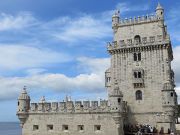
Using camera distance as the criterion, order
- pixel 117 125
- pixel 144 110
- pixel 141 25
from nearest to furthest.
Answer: pixel 117 125
pixel 144 110
pixel 141 25

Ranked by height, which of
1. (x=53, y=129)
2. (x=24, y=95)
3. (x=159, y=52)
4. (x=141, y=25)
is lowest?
(x=53, y=129)

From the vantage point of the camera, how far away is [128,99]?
5097 cm

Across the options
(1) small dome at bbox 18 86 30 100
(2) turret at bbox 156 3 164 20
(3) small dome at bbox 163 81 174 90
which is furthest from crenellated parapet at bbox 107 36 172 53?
(1) small dome at bbox 18 86 30 100

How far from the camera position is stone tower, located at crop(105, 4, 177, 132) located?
48.1m

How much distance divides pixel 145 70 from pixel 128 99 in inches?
210

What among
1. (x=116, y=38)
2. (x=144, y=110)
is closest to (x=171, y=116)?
(x=144, y=110)

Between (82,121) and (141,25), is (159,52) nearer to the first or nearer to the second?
(141,25)

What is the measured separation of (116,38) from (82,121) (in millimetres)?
15342

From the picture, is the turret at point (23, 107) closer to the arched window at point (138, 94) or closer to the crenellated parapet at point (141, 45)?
the crenellated parapet at point (141, 45)

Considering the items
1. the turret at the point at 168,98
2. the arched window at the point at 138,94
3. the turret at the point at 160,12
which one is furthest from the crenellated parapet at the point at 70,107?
the turret at the point at 160,12

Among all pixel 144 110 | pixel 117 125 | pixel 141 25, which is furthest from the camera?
pixel 141 25

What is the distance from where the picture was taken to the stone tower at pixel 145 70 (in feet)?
158

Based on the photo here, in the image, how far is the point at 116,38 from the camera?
54188 mm

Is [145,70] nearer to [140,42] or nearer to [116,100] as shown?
[140,42]
